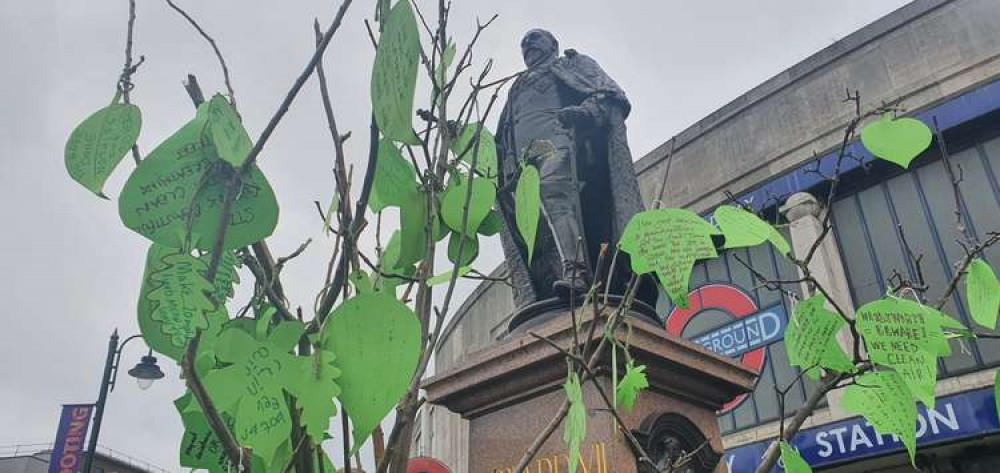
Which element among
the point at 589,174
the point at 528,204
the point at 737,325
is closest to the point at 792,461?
the point at 528,204

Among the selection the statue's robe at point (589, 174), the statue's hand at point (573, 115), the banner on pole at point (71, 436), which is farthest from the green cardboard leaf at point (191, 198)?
the banner on pole at point (71, 436)

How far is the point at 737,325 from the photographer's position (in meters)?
12.0

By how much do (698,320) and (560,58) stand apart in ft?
30.1

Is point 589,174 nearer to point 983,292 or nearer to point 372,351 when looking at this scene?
point 983,292

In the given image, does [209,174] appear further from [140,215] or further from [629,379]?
[629,379]

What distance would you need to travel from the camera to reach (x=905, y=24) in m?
11.4

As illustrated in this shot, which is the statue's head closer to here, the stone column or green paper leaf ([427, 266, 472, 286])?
green paper leaf ([427, 266, 472, 286])

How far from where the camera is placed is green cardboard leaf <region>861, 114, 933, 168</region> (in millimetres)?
1397

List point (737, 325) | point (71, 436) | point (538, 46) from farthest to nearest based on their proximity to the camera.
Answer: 1. point (71, 436)
2. point (737, 325)
3. point (538, 46)

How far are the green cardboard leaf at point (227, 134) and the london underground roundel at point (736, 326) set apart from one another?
36.8 ft

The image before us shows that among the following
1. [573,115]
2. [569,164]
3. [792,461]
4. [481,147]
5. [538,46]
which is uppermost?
[538,46]

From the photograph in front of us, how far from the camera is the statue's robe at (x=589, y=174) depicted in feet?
12.6

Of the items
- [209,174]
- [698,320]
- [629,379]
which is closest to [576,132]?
[629,379]

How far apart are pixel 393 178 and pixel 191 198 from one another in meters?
0.25
